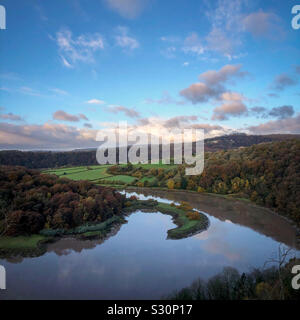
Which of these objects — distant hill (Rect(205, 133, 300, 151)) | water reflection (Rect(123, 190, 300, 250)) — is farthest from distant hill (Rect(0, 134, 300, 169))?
water reflection (Rect(123, 190, 300, 250))

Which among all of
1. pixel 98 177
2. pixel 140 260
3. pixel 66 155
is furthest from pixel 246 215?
pixel 66 155

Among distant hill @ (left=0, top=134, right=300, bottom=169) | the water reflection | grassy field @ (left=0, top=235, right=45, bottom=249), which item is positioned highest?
distant hill @ (left=0, top=134, right=300, bottom=169)

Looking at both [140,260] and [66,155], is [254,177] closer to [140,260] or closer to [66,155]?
[140,260]

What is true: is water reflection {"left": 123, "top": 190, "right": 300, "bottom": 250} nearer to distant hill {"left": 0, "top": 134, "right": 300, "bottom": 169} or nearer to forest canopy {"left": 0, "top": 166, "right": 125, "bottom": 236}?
forest canopy {"left": 0, "top": 166, "right": 125, "bottom": 236}

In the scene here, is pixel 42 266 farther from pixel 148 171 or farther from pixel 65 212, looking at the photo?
pixel 148 171

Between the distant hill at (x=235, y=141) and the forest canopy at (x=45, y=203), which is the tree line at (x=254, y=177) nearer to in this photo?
the forest canopy at (x=45, y=203)

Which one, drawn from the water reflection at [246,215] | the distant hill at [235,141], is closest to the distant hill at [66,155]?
the distant hill at [235,141]
